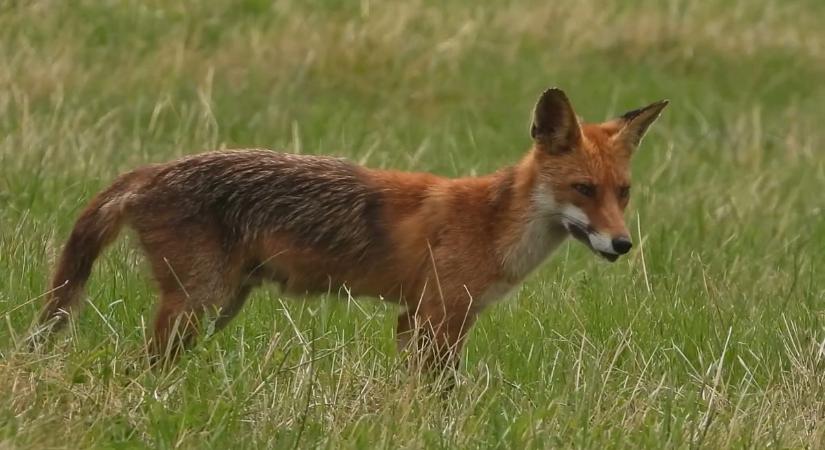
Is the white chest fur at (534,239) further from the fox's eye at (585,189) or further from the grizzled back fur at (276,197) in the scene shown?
the grizzled back fur at (276,197)

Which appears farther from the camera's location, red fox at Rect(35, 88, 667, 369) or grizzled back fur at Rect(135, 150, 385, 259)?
grizzled back fur at Rect(135, 150, 385, 259)

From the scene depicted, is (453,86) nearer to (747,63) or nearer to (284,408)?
(747,63)

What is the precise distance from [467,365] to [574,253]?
9.38 feet

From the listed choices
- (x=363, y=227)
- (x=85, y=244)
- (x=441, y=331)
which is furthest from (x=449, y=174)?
(x=85, y=244)

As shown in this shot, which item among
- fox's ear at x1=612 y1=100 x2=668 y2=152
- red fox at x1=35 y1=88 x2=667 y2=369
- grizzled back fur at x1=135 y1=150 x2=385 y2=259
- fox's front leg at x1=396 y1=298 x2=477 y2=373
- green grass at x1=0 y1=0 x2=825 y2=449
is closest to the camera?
green grass at x1=0 y1=0 x2=825 y2=449

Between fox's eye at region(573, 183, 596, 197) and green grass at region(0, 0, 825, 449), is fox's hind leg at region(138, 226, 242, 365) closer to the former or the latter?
green grass at region(0, 0, 825, 449)

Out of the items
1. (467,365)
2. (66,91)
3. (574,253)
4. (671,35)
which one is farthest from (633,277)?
(671,35)

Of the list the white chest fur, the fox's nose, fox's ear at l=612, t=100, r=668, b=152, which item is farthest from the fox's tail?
fox's ear at l=612, t=100, r=668, b=152

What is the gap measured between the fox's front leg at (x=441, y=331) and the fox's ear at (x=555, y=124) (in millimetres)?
857

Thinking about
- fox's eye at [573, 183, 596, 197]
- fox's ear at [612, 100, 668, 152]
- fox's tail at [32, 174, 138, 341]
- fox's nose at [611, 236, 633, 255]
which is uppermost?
fox's ear at [612, 100, 668, 152]

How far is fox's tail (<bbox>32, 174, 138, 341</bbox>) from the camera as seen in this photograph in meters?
6.66

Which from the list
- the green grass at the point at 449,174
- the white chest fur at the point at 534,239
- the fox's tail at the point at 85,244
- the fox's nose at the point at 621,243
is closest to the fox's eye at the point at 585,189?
the white chest fur at the point at 534,239

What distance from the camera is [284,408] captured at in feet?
18.6

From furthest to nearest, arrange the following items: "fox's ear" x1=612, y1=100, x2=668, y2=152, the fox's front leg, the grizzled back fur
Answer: "fox's ear" x1=612, y1=100, x2=668, y2=152
the grizzled back fur
the fox's front leg
